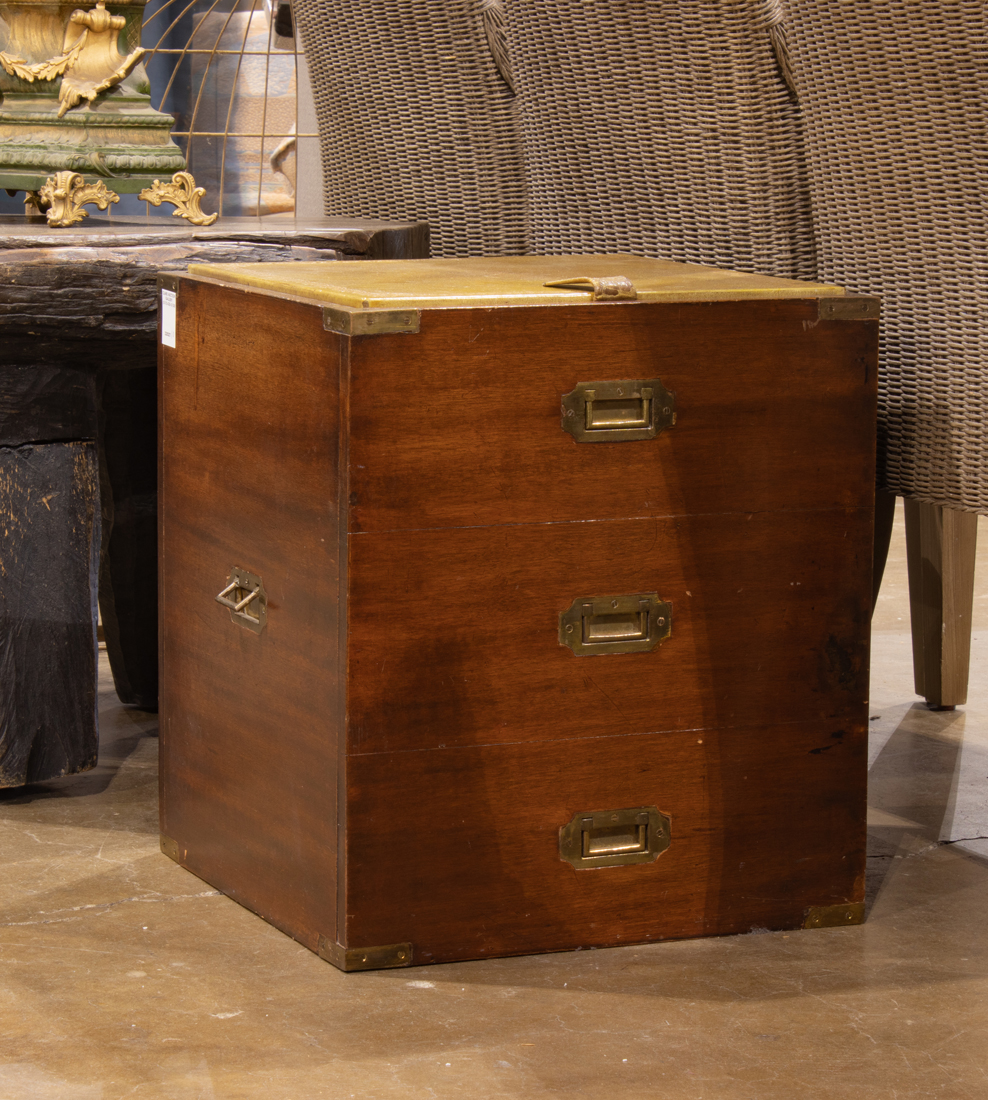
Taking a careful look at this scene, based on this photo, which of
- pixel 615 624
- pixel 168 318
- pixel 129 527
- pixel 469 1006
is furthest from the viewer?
pixel 129 527

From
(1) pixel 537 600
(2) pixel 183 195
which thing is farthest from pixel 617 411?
(2) pixel 183 195

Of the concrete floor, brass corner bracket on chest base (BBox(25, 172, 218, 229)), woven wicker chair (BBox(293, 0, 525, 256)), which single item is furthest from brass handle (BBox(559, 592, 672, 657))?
woven wicker chair (BBox(293, 0, 525, 256))

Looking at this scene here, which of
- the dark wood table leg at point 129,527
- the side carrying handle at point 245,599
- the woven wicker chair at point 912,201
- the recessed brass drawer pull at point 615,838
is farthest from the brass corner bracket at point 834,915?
the dark wood table leg at point 129,527

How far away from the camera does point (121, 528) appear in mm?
2545

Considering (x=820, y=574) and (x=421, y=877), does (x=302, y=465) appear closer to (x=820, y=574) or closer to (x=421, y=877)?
(x=421, y=877)

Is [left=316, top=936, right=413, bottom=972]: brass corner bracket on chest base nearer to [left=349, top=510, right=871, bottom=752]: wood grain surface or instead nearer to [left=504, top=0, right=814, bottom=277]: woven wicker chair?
[left=349, top=510, right=871, bottom=752]: wood grain surface

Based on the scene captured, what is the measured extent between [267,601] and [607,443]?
0.38 m

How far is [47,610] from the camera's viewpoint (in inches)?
85.5

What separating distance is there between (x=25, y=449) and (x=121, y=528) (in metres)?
0.43

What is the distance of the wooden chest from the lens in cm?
161

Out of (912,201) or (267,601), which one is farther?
(912,201)

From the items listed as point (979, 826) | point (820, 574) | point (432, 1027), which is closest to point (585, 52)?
point (820, 574)

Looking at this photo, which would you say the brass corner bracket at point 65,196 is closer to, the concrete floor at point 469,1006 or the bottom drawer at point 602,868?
the concrete floor at point 469,1006

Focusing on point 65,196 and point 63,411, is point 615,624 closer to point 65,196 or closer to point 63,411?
point 63,411
